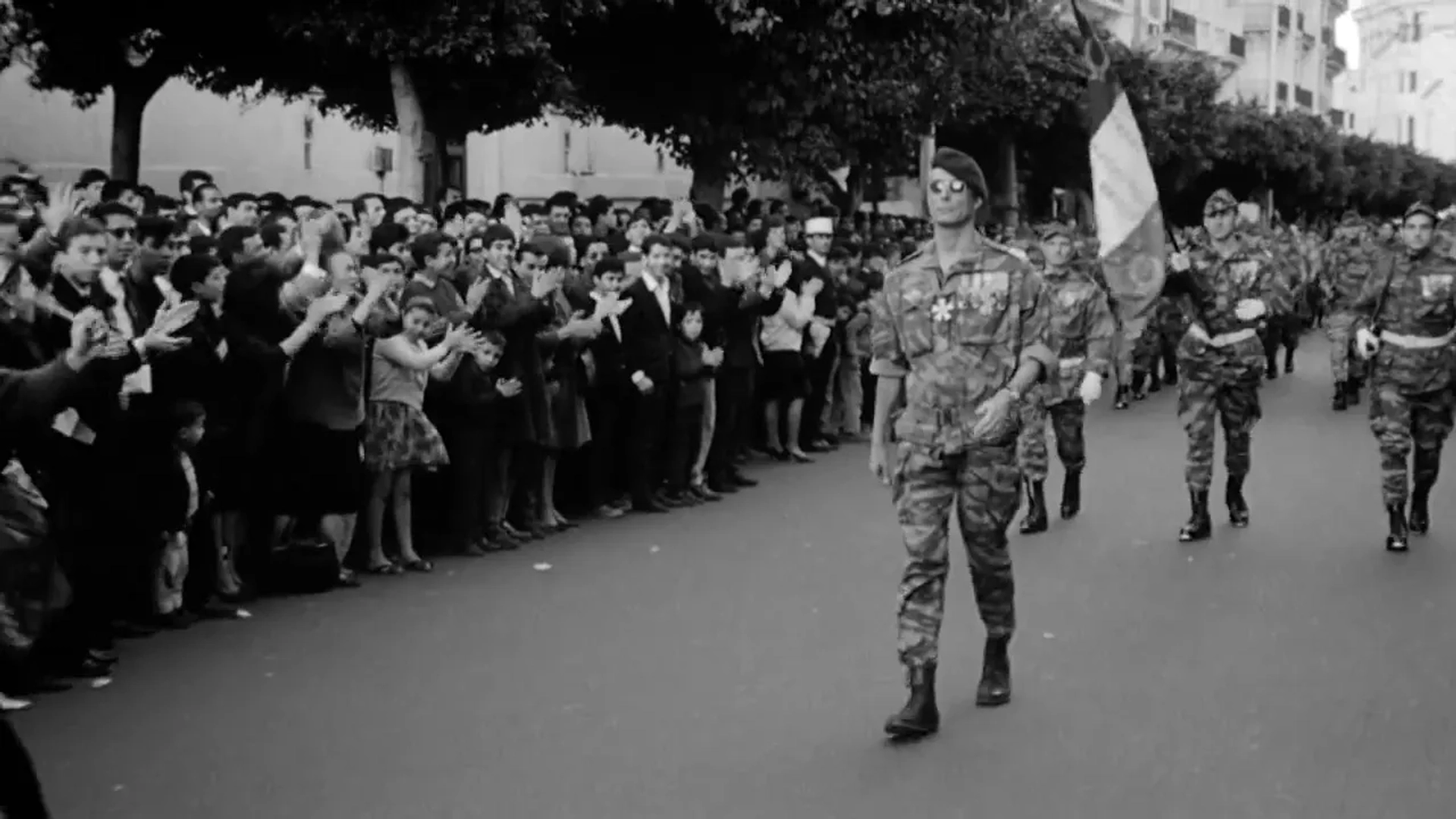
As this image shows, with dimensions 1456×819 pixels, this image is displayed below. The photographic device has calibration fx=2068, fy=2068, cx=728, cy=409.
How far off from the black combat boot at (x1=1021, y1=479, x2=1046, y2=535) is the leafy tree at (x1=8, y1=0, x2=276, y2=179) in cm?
1299

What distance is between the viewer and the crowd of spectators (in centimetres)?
809

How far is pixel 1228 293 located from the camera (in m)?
11.8

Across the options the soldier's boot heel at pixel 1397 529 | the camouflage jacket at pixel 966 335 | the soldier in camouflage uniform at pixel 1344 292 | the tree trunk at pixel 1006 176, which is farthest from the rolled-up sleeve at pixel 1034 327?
the tree trunk at pixel 1006 176

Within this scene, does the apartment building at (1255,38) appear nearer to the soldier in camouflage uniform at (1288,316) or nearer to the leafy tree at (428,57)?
the soldier in camouflage uniform at (1288,316)

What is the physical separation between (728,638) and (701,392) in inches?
210

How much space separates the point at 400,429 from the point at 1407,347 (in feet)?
18.3

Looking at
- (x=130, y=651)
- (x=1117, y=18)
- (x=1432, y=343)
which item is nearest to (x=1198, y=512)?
(x=1432, y=343)

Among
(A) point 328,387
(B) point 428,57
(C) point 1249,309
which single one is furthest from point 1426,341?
(B) point 428,57

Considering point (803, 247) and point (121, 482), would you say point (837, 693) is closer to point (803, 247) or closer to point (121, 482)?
point (121, 482)

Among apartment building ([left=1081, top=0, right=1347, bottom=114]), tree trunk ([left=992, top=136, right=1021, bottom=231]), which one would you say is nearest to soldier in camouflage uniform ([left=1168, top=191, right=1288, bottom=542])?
tree trunk ([left=992, top=136, right=1021, bottom=231])

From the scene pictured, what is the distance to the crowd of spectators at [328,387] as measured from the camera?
8.09 meters

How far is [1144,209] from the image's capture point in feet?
30.2

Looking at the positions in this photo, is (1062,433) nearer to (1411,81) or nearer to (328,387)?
(328,387)

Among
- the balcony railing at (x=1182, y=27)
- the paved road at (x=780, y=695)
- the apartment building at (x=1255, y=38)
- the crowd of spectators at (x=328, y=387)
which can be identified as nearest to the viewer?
the paved road at (x=780, y=695)
